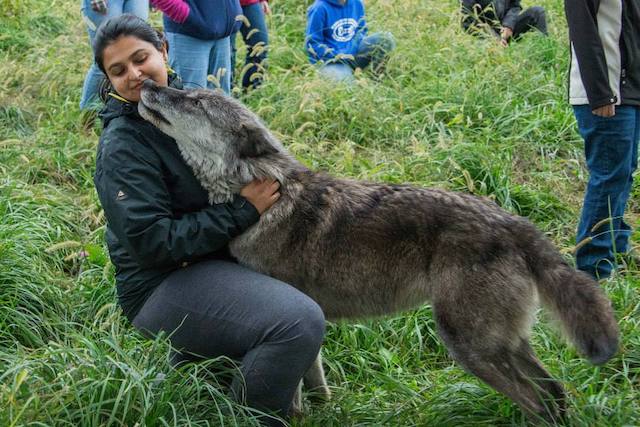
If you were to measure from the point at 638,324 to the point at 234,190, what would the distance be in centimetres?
228

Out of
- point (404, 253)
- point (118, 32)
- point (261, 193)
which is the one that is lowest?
point (404, 253)

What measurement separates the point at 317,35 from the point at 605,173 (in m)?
4.24

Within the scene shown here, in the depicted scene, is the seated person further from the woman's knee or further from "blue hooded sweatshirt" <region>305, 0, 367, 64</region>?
the woman's knee

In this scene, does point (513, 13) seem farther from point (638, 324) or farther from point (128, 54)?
point (128, 54)

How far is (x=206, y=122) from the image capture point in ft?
11.6

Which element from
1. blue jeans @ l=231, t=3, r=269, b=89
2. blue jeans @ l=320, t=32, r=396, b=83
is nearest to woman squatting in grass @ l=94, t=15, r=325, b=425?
blue jeans @ l=231, t=3, r=269, b=89

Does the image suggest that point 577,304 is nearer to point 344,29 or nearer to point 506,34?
point 344,29

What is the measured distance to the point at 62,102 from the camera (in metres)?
7.80

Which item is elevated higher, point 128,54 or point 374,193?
point 128,54

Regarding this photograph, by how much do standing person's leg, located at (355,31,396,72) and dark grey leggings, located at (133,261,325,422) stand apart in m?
5.36

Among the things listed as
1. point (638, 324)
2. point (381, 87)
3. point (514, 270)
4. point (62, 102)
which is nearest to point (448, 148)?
point (381, 87)

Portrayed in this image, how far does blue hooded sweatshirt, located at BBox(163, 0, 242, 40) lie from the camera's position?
6.37m

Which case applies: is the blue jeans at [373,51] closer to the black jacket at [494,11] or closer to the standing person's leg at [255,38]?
the standing person's leg at [255,38]

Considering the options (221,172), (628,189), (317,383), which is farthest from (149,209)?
(628,189)
